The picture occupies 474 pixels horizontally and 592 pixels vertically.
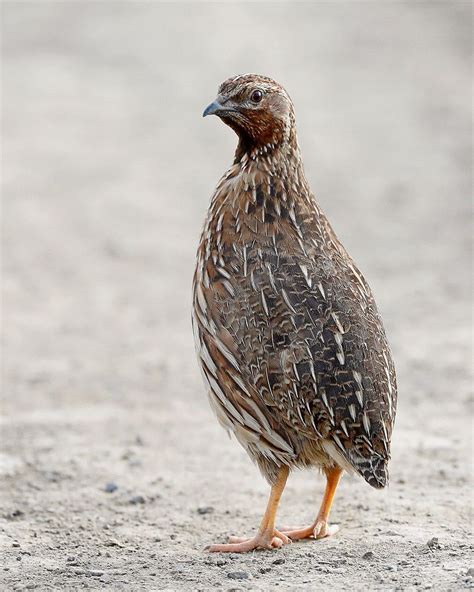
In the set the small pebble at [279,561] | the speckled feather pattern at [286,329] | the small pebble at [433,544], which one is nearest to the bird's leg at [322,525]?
the speckled feather pattern at [286,329]

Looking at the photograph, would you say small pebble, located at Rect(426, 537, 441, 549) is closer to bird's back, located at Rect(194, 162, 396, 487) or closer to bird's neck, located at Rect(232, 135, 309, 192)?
bird's back, located at Rect(194, 162, 396, 487)

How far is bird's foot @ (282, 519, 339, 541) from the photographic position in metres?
7.55

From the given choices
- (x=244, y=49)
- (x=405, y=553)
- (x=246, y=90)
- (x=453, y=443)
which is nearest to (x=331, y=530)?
(x=405, y=553)

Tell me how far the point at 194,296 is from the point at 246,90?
1.43 metres

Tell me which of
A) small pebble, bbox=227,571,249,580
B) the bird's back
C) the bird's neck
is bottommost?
small pebble, bbox=227,571,249,580

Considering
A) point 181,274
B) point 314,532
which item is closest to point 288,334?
point 314,532

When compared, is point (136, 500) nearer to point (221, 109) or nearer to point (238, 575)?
point (238, 575)

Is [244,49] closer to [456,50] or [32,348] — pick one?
[456,50]

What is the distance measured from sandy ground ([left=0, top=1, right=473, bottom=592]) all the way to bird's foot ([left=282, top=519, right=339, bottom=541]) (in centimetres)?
10

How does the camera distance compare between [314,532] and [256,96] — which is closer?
[256,96]

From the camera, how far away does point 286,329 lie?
6.94m

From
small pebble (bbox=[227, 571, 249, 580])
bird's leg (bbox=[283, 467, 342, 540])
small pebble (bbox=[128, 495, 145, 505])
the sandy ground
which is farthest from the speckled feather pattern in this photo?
small pebble (bbox=[128, 495, 145, 505])

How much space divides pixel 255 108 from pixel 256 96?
8 centimetres

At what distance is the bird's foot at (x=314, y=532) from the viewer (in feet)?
24.8
